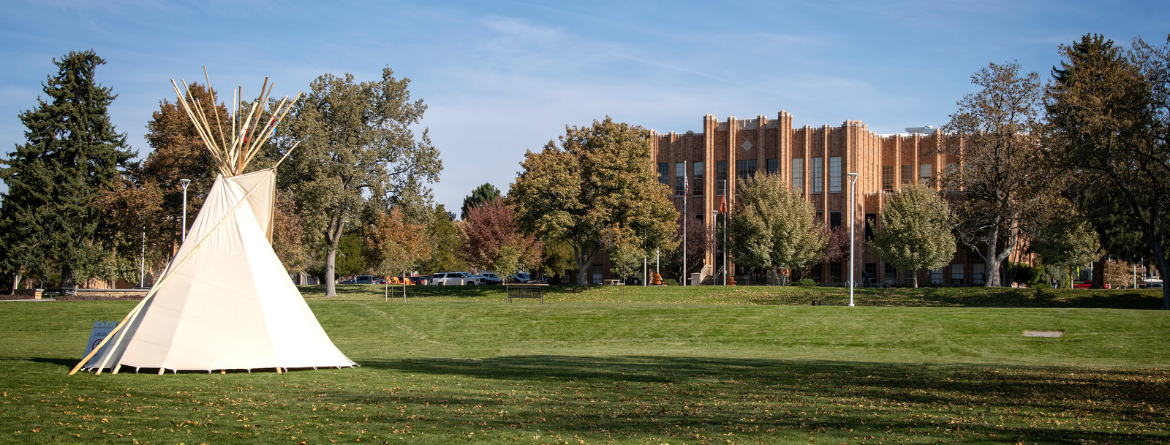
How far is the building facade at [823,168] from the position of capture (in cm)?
5728

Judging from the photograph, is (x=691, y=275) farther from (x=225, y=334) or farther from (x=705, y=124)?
(x=225, y=334)

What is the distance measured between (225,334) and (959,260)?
56461 millimetres

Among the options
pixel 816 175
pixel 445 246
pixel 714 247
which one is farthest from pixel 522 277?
pixel 816 175

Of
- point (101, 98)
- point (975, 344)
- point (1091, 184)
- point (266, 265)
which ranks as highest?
point (101, 98)

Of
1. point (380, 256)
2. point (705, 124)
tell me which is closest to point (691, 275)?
point (705, 124)

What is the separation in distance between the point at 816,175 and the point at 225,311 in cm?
5177

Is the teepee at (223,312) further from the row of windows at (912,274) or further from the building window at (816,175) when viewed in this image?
the row of windows at (912,274)

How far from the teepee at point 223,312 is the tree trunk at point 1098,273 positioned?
53955 millimetres

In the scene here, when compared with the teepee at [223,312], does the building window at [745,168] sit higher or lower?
higher

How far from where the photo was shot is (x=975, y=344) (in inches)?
910

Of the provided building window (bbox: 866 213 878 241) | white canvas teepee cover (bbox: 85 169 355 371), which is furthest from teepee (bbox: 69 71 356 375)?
building window (bbox: 866 213 878 241)

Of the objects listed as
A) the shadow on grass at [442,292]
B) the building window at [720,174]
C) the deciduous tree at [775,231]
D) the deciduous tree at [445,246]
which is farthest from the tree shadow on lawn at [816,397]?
the deciduous tree at [445,246]

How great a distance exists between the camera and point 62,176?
44812 millimetres

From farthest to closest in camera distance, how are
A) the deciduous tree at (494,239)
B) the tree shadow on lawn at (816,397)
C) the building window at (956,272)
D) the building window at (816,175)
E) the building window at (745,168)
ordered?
the building window at (745,168), the building window at (816,175), the building window at (956,272), the deciduous tree at (494,239), the tree shadow on lawn at (816,397)
